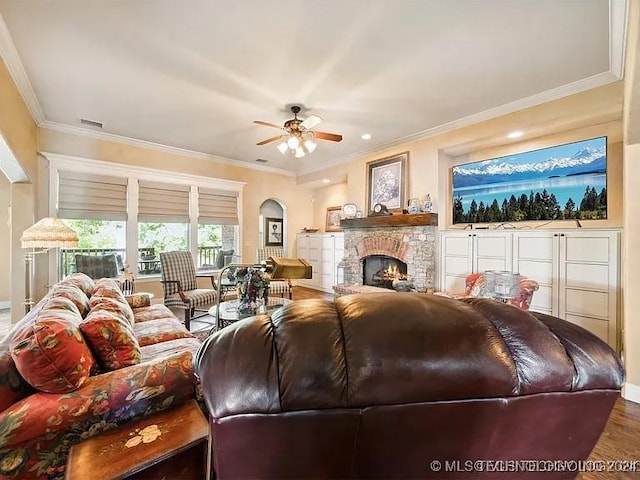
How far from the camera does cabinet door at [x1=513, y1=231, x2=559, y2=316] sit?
11.1ft

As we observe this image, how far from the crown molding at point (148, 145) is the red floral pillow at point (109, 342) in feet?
14.1

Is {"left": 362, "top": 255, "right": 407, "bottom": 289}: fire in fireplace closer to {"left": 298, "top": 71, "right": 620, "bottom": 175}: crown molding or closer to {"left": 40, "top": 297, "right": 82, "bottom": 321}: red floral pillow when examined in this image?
{"left": 298, "top": 71, "right": 620, "bottom": 175}: crown molding

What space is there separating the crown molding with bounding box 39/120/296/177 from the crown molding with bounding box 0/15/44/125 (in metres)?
0.41

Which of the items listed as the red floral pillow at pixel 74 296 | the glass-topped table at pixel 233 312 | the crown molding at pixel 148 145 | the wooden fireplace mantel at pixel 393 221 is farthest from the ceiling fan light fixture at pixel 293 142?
the crown molding at pixel 148 145

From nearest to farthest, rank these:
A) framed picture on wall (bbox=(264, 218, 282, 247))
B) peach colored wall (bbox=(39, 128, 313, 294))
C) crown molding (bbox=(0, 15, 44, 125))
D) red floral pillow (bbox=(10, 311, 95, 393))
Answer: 1. red floral pillow (bbox=(10, 311, 95, 393))
2. crown molding (bbox=(0, 15, 44, 125))
3. peach colored wall (bbox=(39, 128, 313, 294))
4. framed picture on wall (bbox=(264, 218, 282, 247))

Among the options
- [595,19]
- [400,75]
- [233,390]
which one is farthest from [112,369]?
[595,19]

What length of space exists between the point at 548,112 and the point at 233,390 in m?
4.35

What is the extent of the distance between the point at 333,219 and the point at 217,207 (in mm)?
2621

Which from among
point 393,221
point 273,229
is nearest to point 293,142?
point 393,221

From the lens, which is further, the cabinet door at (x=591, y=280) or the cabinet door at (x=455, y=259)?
the cabinet door at (x=455, y=259)

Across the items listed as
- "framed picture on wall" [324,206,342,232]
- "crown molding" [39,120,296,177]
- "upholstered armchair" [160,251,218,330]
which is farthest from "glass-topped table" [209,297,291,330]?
"framed picture on wall" [324,206,342,232]

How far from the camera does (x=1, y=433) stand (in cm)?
108

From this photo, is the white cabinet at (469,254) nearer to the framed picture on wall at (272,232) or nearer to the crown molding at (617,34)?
the crown molding at (617,34)

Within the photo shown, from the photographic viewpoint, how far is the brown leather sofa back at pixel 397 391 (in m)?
0.68
